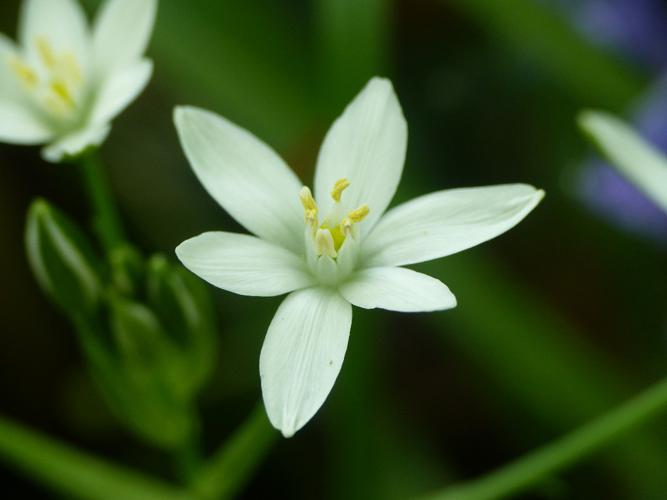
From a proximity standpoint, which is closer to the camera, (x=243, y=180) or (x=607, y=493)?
A: (x=243, y=180)

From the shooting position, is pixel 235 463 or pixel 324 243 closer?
pixel 324 243

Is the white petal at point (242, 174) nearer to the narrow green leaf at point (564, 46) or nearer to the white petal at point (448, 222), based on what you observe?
the white petal at point (448, 222)

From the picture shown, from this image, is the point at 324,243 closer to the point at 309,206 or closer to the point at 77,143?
the point at 309,206

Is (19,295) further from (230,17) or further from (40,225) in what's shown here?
(40,225)

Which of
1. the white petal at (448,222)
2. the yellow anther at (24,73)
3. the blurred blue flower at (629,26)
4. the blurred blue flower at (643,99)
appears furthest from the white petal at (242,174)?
the blurred blue flower at (629,26)

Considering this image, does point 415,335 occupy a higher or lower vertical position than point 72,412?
higher

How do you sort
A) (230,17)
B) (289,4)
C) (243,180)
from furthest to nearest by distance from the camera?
(289,4) < (230,17) < (243,180)

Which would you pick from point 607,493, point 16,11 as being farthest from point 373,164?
point 16,11

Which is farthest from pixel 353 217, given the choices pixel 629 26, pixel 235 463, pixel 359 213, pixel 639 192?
pixel 629 26
